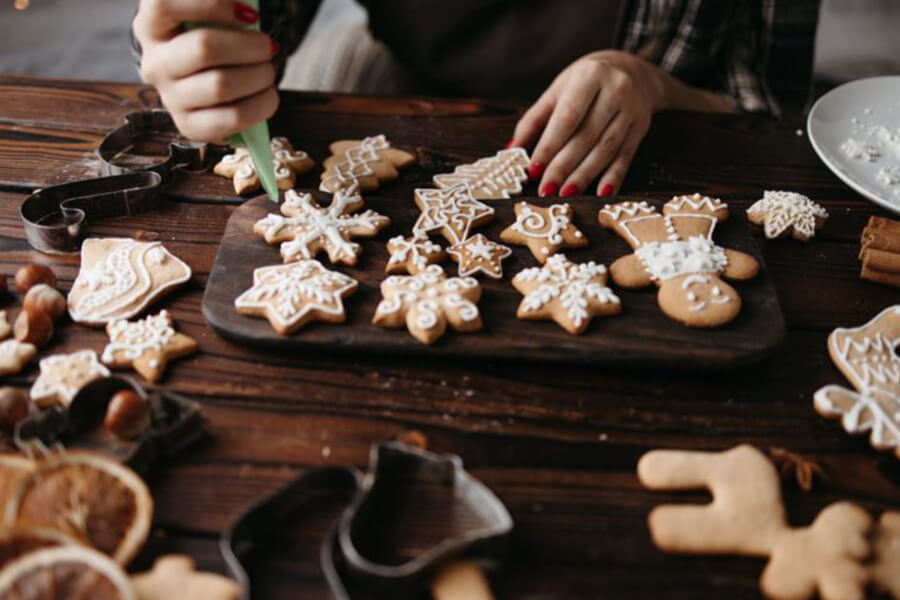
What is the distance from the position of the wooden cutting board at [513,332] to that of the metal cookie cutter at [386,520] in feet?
0.51

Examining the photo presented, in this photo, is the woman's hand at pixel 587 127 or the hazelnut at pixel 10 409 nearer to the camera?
the hazelnut at pixel 10 409

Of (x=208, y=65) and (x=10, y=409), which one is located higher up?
(x=208, y=65)

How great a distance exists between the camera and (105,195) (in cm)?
113

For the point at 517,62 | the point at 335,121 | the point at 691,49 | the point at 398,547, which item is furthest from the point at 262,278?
the point at 691,49

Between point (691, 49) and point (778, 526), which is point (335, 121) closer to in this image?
point (691, 49)

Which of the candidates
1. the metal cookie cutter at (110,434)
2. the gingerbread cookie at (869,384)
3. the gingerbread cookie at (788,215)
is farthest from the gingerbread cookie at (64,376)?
the gingerbread cookie at (788,215)

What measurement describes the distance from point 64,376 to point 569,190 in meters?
0.77

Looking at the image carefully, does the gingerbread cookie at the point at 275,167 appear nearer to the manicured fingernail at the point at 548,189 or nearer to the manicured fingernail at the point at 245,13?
the manicured fingernail at the point at 245,13

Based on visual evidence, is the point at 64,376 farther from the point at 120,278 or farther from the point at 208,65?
the point at 208,65

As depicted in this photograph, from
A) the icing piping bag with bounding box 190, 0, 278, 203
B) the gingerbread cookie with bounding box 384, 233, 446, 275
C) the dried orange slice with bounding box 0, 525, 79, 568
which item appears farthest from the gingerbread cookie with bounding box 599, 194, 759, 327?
the dried orange slice with bounding box 0, 525, 79, 568

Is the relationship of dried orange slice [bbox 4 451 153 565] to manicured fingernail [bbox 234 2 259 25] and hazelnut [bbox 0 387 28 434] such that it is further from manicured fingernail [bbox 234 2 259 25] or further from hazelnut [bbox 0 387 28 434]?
manicured fingernail [bbox 234 2 259 25]

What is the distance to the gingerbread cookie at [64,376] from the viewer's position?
33.6 inches

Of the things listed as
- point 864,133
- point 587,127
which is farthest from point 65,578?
point 864,133

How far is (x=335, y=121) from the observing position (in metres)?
1.41
